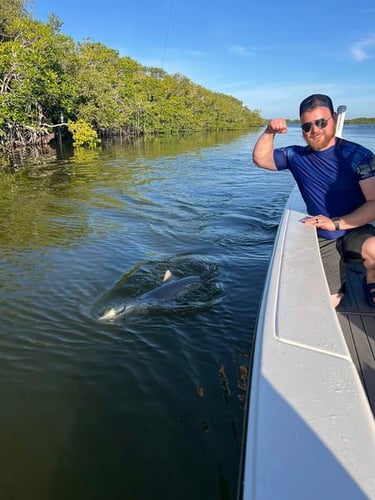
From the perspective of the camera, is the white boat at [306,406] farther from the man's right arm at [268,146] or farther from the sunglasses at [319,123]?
the man's right arm at [268,146]

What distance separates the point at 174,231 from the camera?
318 inches

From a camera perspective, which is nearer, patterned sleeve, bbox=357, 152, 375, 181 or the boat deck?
the boat deck

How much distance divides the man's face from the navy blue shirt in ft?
0.46

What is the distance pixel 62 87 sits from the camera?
27000 millimetres

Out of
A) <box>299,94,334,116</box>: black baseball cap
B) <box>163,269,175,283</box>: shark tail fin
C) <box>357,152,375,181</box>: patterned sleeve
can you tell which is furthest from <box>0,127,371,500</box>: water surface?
<box>299,94,334,116</box>: black baseball cap

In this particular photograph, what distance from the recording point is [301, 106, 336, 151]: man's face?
298 cm

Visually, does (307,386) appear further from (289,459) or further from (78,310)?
(78,310)

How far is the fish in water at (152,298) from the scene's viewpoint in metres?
4.50

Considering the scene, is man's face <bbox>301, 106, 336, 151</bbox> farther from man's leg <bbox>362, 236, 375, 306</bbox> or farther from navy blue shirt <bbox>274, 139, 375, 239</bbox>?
man's leg <bbox>362, 236, 375, 306</bbox>

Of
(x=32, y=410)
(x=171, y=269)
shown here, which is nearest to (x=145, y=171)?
(x=171, y=269)

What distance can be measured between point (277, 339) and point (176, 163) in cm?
1975

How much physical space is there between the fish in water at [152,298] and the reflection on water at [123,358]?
110 millimetres

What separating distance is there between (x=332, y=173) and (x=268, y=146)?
0.66m

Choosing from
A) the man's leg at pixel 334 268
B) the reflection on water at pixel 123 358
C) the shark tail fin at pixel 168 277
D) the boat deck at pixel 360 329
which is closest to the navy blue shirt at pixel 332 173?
the man's leg at pixel 334 268
